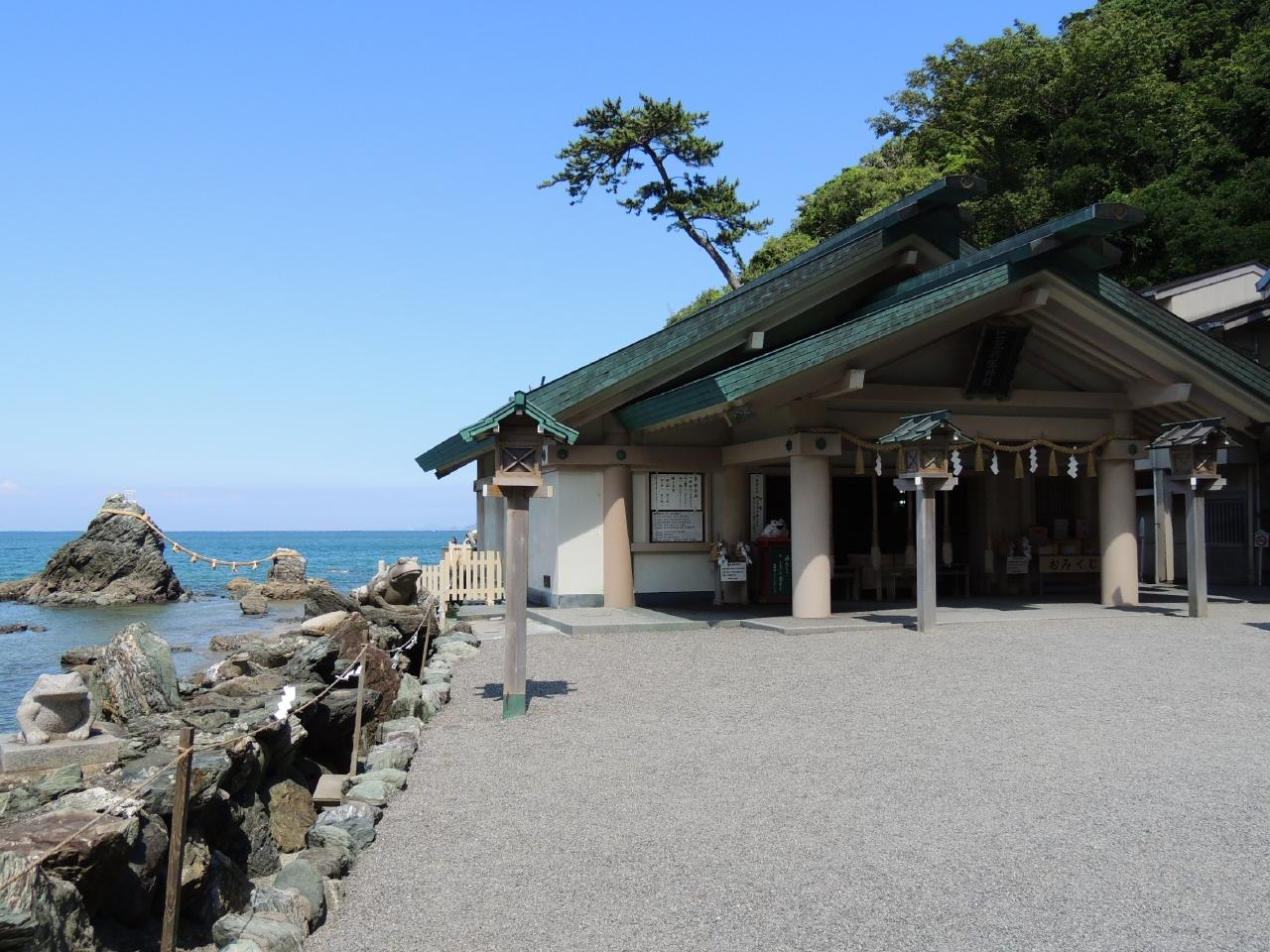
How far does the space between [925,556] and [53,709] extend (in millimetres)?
9930

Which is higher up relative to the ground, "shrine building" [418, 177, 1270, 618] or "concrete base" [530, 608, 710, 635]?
"shrine building" [418, 177, 1270, 618]

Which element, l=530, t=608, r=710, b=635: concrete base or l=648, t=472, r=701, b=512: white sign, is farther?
l=648, t=472, r=701, b=512: white sign

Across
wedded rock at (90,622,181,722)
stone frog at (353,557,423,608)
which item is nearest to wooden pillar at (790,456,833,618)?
stone frog at (353,557,423,608)

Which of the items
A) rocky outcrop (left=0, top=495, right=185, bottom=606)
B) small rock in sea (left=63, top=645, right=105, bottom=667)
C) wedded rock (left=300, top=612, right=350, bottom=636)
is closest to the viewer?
wedded rock (left=300, top=612, right=350, bottom=636)

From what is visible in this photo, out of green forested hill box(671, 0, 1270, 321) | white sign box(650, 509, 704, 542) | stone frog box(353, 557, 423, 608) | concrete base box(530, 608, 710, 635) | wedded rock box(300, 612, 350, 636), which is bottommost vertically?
wedded rock box(300, 612, 350, 636)

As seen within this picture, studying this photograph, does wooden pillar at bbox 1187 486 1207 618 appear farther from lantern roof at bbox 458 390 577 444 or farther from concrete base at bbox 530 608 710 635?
lantern roof at bbox 458 390 577 444

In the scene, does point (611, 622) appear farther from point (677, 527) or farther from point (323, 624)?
point (323, 624)

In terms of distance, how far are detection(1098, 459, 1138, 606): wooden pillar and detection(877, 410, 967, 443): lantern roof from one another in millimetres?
4271

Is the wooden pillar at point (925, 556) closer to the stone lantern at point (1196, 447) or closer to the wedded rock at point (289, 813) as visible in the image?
the stone lantern at point (1196, 447)

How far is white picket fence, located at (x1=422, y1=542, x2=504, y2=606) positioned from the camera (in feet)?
61.1

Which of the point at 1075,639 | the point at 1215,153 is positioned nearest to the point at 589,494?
the point at 1075,639

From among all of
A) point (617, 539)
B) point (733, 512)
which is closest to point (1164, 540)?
point (733, 512)

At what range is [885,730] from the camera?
26.7ft

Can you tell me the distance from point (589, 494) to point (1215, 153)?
89.8ft
